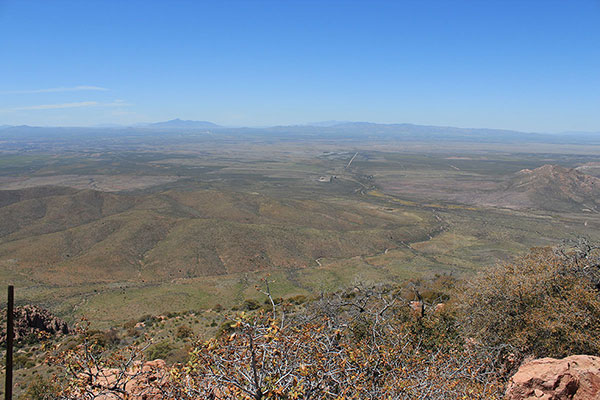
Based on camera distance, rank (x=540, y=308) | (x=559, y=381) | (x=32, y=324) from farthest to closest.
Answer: (x=32, y=324) < (x=540, y=308) < (x=559, y=381)

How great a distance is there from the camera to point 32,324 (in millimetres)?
23250

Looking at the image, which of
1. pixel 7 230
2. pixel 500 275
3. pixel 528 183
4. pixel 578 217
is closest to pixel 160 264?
pixel 7 230

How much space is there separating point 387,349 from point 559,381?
443cm

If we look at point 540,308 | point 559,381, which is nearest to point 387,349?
point 559,381

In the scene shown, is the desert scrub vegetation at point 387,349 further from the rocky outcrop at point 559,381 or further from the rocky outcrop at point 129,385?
the rocky outcrop at point 559,381

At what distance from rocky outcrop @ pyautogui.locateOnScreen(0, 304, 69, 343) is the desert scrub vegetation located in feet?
22.3

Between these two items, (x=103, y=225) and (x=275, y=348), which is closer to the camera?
(x=275, y=348)

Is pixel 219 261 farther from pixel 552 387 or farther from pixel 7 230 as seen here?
pixel 552 387

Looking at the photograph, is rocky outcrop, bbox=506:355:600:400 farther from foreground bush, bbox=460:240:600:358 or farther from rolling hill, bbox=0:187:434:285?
rolling hill, bbox=0:187:434:285

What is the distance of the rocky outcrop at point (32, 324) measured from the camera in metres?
21.9

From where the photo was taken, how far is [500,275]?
53.2ft

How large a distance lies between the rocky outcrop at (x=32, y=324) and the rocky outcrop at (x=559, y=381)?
2512 cm

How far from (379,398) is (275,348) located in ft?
8.07

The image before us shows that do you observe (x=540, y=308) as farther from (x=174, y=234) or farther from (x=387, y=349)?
(x=174, y=234)
